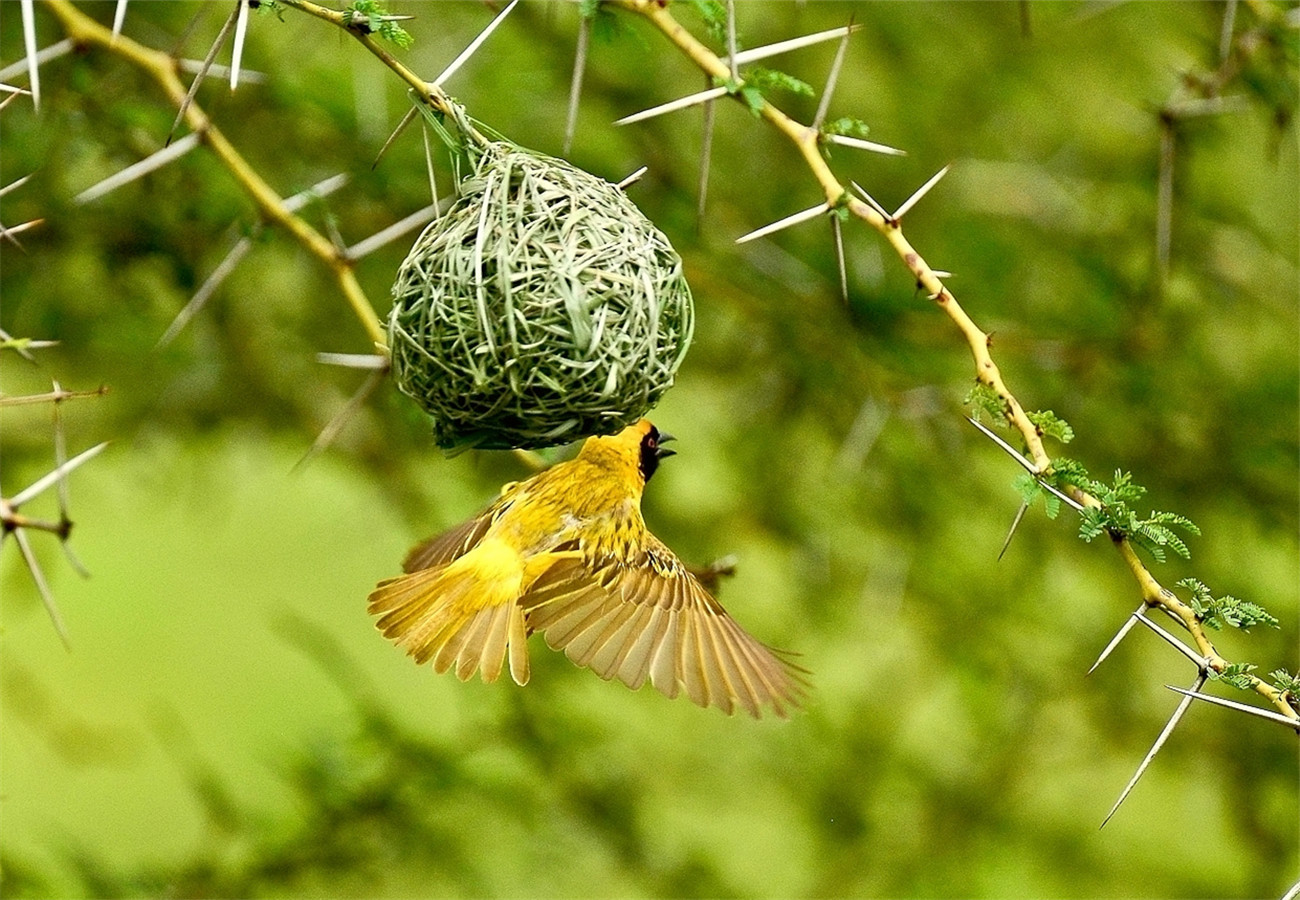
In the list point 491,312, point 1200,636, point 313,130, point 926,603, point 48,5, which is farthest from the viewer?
point 926,603

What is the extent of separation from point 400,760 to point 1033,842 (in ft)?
8.86

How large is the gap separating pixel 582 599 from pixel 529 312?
81 centimetres

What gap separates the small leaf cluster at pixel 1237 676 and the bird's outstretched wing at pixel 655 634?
0.96 metres

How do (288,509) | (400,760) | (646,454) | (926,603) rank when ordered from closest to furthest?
(646,454), (400,760), (926,603), (288,509)

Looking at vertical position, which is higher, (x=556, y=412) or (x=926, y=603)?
(x=556, y=412)

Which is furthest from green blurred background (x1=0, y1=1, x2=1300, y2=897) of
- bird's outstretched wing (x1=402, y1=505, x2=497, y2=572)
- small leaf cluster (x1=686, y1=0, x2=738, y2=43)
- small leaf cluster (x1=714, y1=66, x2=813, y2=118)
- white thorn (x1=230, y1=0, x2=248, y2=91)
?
small leaf cluster (x1=714, y1=66, x2=813, y2=118)

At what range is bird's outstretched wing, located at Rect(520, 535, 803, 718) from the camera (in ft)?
10.3

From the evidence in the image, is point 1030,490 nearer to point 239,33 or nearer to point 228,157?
point 239,33

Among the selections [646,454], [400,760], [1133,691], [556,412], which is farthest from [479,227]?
[1133,691]

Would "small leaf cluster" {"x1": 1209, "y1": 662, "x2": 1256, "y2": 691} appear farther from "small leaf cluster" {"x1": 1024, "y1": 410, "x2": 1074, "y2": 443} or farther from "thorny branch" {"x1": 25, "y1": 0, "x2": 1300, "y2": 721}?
"small leaf cluster" {"x1": 1024, "y1": 410, "x2": 1074, "y2": 443}

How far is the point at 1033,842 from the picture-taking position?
6008mm

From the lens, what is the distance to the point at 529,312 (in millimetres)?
2750

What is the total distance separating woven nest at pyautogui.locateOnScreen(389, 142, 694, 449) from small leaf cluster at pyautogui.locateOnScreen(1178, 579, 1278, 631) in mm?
1039

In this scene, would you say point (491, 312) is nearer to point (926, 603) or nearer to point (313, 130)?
point (313, 130)
